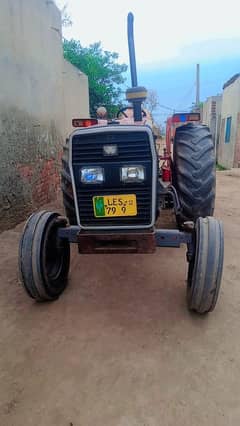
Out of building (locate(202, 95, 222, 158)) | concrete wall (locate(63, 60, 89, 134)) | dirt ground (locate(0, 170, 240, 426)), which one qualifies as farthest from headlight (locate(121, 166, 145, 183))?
building (locate(202, 95, 222, 158))

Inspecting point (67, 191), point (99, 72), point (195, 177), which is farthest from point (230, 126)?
point (67, 191)

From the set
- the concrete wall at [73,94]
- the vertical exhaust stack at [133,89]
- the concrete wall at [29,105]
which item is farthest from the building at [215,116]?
the vertical exhaust stack at [133,89]

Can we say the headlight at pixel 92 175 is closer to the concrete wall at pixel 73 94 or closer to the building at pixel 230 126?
the concrete wall at pixel 73 94

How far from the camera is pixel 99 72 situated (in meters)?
13.1

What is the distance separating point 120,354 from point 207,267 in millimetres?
767

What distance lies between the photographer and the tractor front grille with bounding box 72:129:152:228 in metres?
A: 2.38

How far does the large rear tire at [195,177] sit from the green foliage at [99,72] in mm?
9746

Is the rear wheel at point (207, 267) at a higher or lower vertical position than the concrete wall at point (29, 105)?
lower

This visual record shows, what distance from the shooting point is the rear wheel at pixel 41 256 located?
2566mm

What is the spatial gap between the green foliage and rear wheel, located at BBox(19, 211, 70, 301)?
10.3m

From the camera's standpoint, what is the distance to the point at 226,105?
1573 cm

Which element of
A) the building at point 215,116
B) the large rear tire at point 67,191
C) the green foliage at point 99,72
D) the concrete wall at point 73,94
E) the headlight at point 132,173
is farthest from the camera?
the building at point 215,116

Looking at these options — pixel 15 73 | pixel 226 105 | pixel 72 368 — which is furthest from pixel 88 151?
pixel 226 105

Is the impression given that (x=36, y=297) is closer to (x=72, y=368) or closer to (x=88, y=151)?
(x=72, y=368)
